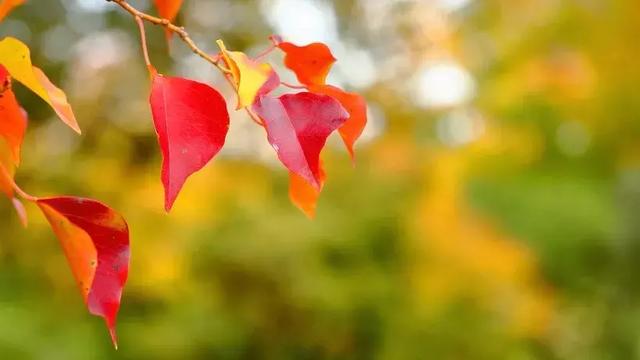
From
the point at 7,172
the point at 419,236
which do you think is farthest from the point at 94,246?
the point at 419,236

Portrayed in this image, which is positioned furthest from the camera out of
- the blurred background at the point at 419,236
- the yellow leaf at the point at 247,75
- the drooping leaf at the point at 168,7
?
the blurred background at the point at 419,236

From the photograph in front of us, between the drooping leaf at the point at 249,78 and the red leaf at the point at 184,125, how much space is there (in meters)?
0.01

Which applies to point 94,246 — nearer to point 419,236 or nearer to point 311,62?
point 311,62

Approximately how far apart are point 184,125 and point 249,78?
0.12 ft

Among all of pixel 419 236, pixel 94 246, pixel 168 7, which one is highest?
pixel 168 7

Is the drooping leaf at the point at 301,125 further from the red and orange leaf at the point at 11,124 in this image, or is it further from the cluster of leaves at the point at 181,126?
the red and orange leaf at the point at 11,124

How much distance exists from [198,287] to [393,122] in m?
0.57

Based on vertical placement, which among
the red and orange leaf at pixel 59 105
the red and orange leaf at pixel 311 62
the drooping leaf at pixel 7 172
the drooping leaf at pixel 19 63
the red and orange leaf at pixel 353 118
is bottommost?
the drooping leaf at pixel 7 172

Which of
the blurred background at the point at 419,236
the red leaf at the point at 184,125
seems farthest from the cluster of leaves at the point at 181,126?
the blurred background at the point at 419,236

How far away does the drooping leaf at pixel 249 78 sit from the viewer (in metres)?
0.39

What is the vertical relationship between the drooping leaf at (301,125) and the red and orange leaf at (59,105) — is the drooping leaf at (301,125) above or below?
above

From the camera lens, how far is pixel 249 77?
0.40m

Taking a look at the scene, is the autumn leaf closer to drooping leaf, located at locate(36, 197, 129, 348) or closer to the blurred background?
drooping leaf, located at locate(36, 197, 129, 348)

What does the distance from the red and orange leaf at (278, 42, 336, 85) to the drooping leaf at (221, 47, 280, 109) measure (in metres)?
0.05
